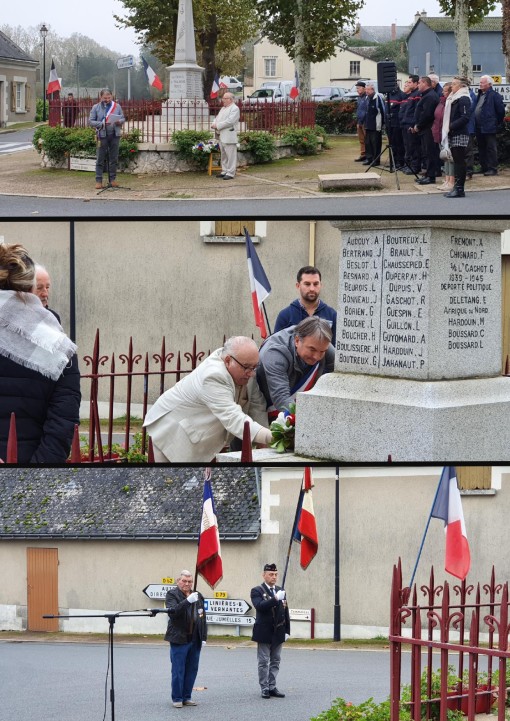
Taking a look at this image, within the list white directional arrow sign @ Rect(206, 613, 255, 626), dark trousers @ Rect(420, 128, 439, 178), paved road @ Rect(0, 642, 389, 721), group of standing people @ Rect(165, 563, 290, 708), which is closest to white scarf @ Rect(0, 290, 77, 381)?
dark trousers @ Rect(420, 128, 439, 178)

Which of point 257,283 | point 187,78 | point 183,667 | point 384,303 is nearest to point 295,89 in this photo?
point 187,78

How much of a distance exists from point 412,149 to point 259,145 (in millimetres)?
1907

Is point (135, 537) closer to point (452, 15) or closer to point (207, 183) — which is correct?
point (207, 183)

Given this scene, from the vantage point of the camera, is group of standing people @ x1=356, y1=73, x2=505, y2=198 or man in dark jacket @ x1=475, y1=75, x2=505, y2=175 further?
man in dark jacket @ x1=475, y1=75, x2=505, y2=175

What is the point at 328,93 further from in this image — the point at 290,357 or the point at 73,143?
the point at 290,357

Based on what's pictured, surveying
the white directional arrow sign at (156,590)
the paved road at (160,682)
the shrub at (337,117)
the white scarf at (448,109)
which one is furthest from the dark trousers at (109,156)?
the white directional arrow sign at (156,590)

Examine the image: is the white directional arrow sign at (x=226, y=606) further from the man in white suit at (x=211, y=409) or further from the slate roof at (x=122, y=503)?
the man in white suit at (x=211, y=409)

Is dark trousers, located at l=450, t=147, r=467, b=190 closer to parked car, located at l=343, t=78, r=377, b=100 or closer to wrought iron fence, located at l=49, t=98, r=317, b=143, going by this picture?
parked car, located at l=343, t=78, r=377, b=100

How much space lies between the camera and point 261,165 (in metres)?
12.6

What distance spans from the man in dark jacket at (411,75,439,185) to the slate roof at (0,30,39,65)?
11.8 feet

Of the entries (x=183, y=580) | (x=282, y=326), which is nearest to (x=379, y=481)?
(x=183, y=580)

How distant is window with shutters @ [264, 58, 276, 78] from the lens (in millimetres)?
11484

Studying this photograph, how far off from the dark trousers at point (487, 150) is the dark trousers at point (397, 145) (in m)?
0.79

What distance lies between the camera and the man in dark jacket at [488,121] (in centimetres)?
1159
